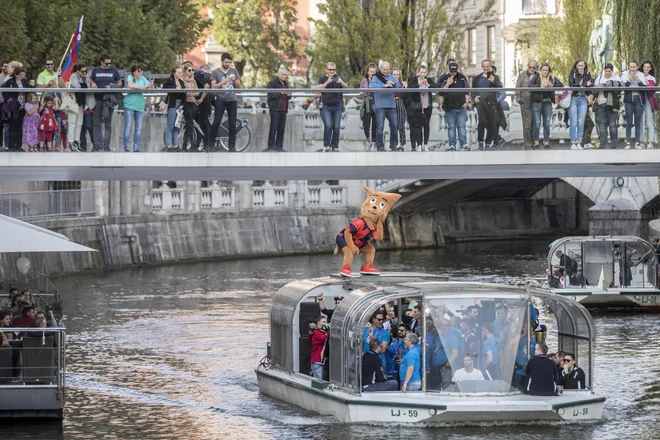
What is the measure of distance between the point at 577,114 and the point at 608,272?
9185 mm

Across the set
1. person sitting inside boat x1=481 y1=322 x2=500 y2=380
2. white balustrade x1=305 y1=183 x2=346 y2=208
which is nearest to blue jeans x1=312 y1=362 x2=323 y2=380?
person sitting inside boat x1=481 y1=322 x2=500 y2=380

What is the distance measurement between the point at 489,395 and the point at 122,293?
23.8m

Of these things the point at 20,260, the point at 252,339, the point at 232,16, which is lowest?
the point at 252,339

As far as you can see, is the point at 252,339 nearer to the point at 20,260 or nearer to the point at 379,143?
the point at 379,143

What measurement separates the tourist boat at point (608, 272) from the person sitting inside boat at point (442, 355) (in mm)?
18156

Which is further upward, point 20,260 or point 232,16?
point 232,16

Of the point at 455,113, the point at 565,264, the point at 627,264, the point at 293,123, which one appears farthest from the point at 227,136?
the point at 627,264

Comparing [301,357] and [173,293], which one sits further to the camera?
[173,293]

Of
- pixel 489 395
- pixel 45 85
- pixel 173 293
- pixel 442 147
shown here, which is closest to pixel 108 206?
pixel 173 293

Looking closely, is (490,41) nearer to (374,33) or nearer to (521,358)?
(374,33)

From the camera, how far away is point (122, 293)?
4775 centimetres

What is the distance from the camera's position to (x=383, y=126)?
35.6 metres

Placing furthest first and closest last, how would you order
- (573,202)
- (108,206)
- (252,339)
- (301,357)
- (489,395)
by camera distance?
(573,202) → (108,206) → (252,339) → (301,357) → (489,395)

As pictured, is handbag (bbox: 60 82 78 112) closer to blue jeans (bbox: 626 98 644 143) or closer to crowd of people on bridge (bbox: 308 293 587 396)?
crowd of people on bridge (bbox: 308 293 587 396)
